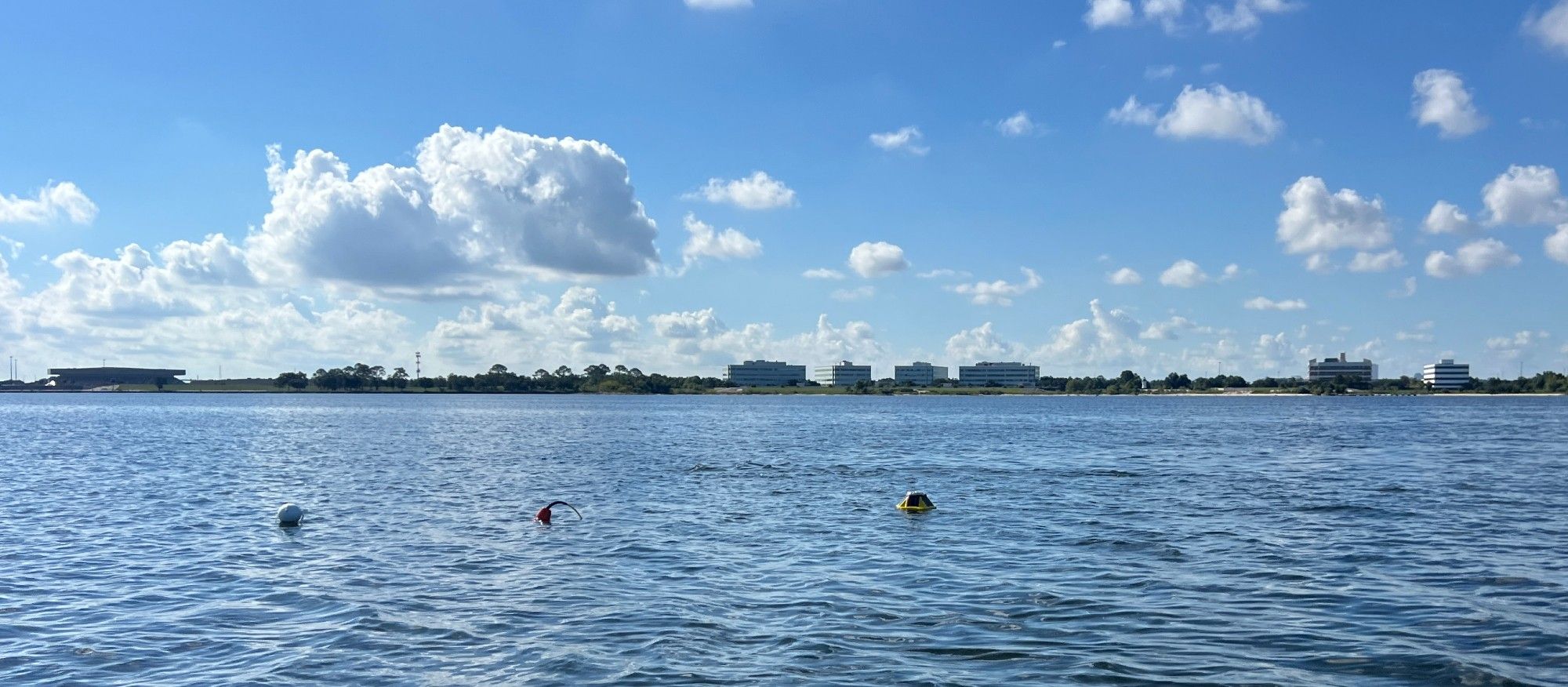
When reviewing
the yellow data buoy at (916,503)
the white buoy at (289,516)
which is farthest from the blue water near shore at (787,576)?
the white buoy at (289,516)

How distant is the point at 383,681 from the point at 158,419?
145 m

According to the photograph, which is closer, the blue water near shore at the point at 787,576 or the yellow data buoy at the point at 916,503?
the blue water near shore at the point at 787,576

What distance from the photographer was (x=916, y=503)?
38.9m

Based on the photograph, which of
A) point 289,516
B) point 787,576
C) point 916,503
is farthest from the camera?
point 916,503

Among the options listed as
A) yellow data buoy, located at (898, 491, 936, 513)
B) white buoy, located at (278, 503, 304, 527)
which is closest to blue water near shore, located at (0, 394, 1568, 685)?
yellow data buoy, located at (898, 491, 936, 513)

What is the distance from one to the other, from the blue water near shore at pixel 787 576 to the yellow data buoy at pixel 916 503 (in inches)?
18.6

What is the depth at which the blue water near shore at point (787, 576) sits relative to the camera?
18.2 metres

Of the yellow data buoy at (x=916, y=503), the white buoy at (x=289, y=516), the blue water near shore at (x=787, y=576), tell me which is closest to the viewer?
the blue water near shore at (x=787, y=576)

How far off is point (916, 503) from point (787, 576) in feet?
45.5

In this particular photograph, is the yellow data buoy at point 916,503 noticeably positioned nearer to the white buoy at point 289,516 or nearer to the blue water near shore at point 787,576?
the blue water near shore at point 787,576

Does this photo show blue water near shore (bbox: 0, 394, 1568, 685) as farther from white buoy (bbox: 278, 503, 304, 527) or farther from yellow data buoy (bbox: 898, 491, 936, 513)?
white buoy (bbox: 278, 503, 304, 527)

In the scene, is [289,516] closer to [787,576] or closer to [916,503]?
[787,576]

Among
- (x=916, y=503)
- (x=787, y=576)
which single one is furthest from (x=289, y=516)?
(x=916, y=503)

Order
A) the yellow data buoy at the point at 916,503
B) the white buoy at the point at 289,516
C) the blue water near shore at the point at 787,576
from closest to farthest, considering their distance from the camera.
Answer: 1. the blue water near shore at the point at 787,576
2. the white buoy at the point at 289,516
3. the yellow data buoy at the point at 916,503
